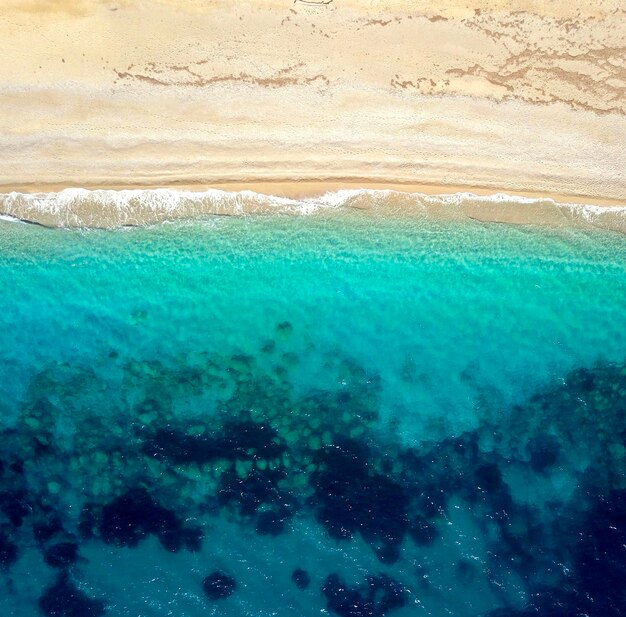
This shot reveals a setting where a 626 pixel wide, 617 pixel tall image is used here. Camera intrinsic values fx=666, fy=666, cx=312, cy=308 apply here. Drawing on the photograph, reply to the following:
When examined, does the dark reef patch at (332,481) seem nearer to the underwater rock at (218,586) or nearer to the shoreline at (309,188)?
the underwater rock at (218,586)

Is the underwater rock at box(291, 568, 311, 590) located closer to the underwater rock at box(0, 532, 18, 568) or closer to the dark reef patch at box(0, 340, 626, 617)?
the dark reef patch at box(0, 340, 626, 617)

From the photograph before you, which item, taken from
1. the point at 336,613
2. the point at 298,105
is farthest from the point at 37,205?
the point at 336,613

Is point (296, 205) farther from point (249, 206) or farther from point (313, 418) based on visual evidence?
point (313, 418)

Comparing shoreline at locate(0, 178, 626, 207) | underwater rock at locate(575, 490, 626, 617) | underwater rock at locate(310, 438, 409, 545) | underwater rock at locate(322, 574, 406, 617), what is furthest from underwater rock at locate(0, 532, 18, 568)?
underwater rock at locate(575, 490, 626, 617)

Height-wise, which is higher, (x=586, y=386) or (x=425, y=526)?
(x=586, y=386)

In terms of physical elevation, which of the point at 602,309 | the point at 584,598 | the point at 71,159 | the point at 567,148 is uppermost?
the point at 567,148

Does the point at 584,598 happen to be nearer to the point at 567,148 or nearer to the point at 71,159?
the point at 567,148

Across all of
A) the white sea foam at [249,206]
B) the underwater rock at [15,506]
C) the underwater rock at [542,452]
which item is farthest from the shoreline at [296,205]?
the underwater rock at [15,506]

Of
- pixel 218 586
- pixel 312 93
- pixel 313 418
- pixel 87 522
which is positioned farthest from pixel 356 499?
pixel 312 93
